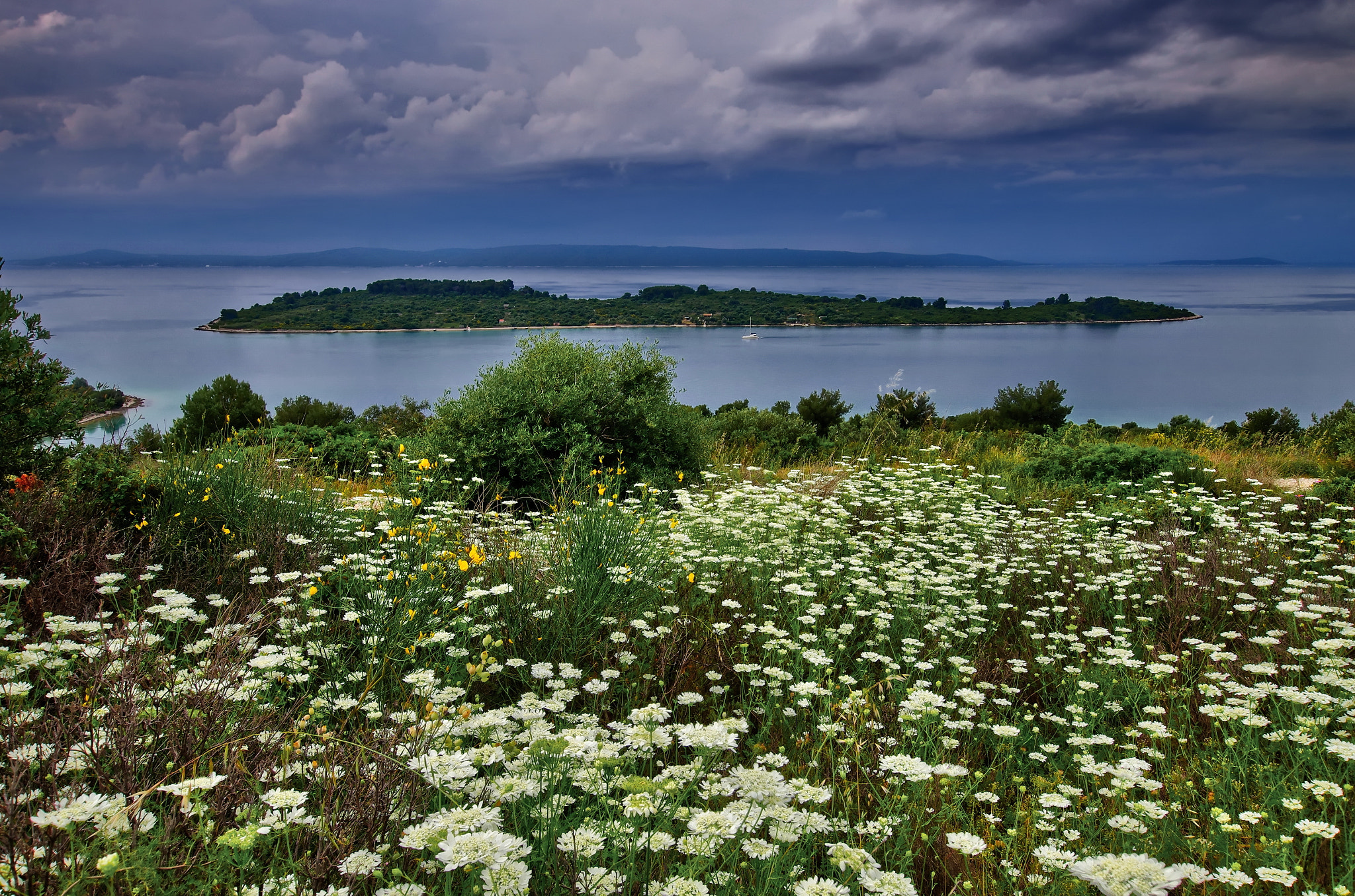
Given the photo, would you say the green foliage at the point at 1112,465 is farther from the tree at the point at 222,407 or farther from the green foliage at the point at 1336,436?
the tree at the point at 222,407

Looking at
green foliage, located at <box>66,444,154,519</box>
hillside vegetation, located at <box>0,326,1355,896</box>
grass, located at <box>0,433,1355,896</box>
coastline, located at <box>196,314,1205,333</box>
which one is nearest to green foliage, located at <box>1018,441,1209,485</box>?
hillside vegetation, located at <box>0,326,1355,896</box>

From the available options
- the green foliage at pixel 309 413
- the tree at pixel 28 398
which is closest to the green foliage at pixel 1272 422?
the tree at pixel 28 398

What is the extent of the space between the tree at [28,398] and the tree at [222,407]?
10.2m

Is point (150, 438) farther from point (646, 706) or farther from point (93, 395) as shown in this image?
point (646, 706)

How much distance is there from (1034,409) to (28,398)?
20.6 meters

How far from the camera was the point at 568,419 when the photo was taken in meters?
9.85

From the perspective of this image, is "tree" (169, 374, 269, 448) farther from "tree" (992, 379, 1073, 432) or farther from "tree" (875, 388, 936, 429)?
"tree" (992, 379, 1073, 432)

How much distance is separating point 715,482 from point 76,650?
7.75m

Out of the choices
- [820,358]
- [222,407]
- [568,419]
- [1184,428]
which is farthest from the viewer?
[820,358]

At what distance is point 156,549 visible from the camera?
196 inches

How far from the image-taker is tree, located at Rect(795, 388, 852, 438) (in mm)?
18438

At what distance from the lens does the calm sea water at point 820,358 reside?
4231cm

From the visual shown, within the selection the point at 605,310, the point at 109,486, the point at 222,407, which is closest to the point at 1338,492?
the point at 109,486

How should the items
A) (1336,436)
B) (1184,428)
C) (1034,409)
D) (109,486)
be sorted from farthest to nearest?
(1034,409) < (1184,428) < (1336,436) < (109,486)
